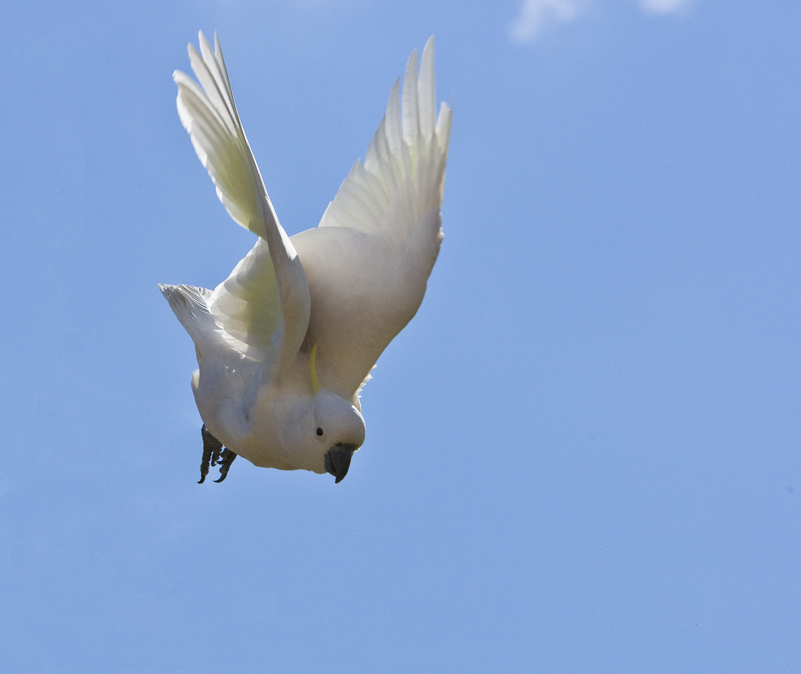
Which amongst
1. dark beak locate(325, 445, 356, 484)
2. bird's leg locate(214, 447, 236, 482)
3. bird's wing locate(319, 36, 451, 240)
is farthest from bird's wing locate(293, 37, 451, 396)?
bird's leg locate(214, 447, 236, 482)

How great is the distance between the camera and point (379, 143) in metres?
4.74

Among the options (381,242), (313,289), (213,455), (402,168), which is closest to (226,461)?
(213,455)

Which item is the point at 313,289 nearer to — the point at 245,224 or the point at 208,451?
the point at 245,224

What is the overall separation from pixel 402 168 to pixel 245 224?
956mm

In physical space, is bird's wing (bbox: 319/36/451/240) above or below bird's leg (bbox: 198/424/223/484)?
above

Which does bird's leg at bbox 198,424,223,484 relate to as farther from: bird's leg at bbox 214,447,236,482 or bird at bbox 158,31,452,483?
bird at bbox 158,31,452,483

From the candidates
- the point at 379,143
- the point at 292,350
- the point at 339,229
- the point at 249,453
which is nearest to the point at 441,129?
the point at 379,143

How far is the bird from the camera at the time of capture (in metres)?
4.21

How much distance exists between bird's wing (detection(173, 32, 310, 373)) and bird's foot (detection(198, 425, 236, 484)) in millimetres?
964

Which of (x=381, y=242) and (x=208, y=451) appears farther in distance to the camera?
(x=208, y=451)

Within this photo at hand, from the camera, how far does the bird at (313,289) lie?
4215 mm

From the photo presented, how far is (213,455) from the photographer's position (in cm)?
552

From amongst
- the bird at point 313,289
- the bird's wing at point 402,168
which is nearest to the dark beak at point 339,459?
the bird at point 313,289

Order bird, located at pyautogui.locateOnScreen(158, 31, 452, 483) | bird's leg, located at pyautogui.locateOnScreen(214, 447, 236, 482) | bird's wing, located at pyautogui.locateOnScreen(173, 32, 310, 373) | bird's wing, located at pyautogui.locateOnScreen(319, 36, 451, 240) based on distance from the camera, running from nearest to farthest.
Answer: bird's wing, located at pyautogui.locateOnScreen(173, 32, 310, 373) < bird, located at pyautogui.locateOnScreen(158, 31, 452, 483) < bird's wing, located at pyautogui.locateOnScreen(319, 36, 451, 240) < bird's leg, located at pyautogui.locateOnScreen(214, 447, 236, 482)
